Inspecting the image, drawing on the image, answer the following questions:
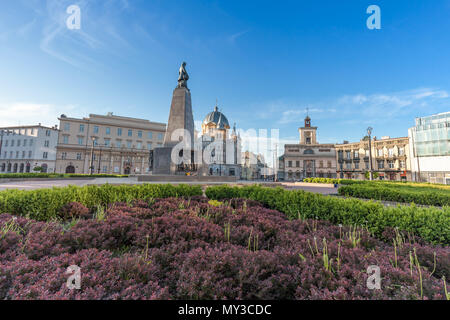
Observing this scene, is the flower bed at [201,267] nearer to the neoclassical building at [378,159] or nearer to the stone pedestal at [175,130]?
the stone pedestal at [175,130]

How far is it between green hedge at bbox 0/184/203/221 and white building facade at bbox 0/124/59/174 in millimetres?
60407

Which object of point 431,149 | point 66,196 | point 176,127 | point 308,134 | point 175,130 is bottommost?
point 66,196

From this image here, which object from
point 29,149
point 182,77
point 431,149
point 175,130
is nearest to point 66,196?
point 175,130

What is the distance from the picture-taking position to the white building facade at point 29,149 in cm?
5081

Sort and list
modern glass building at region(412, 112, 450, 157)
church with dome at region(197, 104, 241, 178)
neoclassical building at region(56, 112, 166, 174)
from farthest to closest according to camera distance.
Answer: church with dome at region(197, 104, 241, 178), neoclassical building at region(56, 112, 166, 174), modern glass building at region(412, 112, 450, 157)

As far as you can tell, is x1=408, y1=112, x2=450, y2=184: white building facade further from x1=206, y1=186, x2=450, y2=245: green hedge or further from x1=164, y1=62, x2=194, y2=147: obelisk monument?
x1=206, y1=186, x2=450, y2=245: green hedge

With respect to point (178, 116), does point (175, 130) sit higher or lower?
lower

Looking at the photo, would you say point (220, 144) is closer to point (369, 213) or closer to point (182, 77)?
point (182, 77)

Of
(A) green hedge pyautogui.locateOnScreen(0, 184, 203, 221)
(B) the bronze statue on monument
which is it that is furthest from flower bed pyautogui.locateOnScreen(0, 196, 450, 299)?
(B) the bronze statue on monument

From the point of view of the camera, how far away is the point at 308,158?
60.4 m

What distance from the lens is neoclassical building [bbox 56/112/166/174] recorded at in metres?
51.4

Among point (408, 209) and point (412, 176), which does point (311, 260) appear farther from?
point (412, 176)

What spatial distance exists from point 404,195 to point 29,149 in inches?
2886

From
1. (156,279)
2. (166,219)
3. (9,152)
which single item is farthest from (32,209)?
(9,152)
